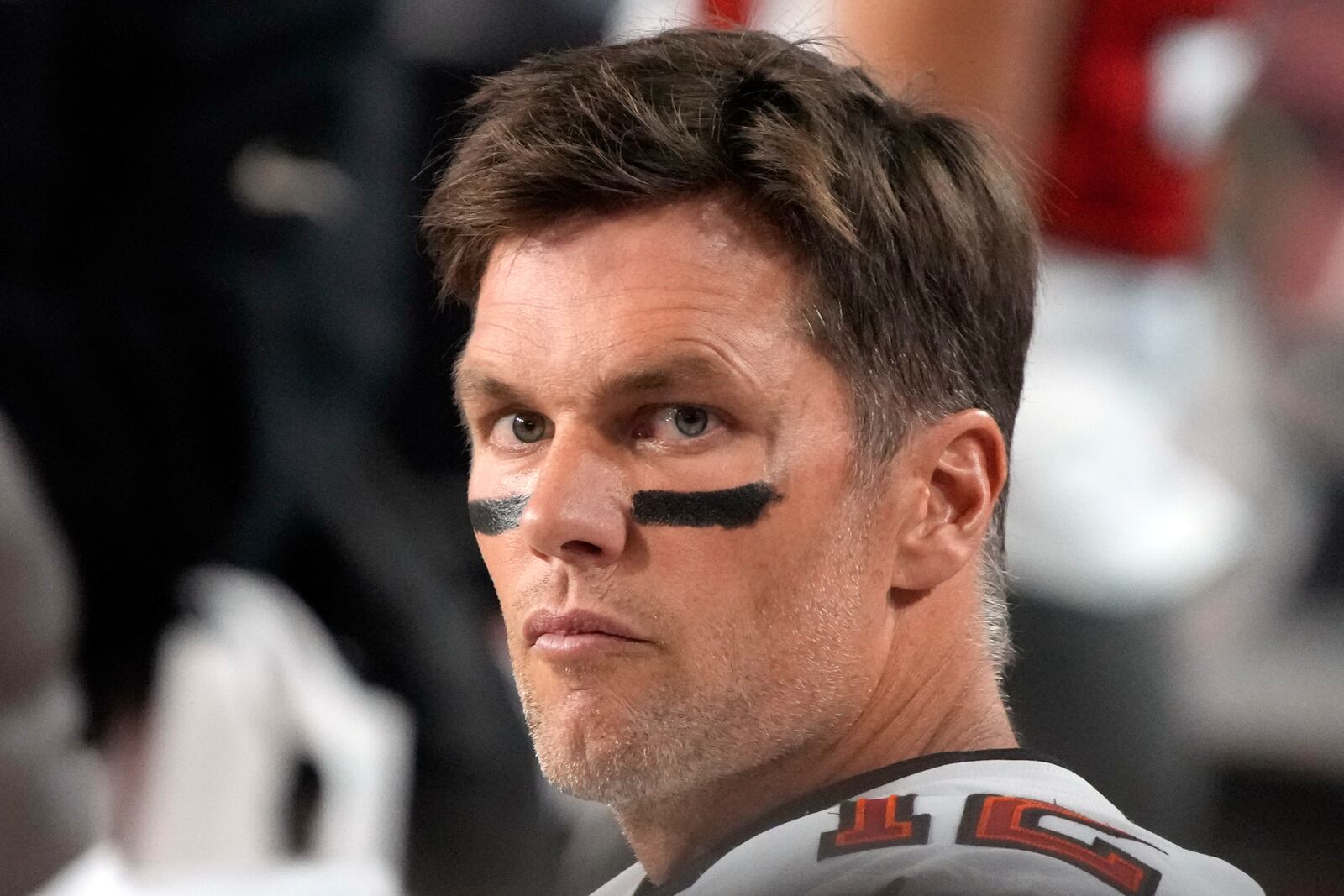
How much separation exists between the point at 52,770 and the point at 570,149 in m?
1.26

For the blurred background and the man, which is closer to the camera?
the man

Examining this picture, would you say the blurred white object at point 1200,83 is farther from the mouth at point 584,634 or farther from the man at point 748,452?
the mouth at point 584,634

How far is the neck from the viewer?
3.06ft

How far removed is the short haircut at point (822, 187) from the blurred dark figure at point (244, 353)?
4.03 feet

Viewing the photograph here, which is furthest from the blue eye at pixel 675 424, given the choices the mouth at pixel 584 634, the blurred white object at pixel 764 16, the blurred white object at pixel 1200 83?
the blurred white object at pixel 1200 83

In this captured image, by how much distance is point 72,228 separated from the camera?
233 centimetres

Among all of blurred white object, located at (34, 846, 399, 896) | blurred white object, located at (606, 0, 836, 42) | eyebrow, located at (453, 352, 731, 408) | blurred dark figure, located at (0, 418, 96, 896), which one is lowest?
blurred white object, located at (34, 846, 399, 896)

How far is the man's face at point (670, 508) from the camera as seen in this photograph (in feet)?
2.91

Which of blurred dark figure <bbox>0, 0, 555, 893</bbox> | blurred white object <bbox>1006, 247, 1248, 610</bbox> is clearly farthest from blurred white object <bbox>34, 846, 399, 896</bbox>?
blurred white object <bbox>1006, 247, 1248, 610</bbox>

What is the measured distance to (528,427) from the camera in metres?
0.94

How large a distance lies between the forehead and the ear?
0.10 meters

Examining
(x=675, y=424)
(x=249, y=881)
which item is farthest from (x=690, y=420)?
(x=249, y=881)

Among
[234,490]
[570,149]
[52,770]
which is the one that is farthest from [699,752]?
[234,490]

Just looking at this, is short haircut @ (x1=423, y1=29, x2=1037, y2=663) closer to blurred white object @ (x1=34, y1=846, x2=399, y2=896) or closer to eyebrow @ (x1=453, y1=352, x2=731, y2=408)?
eyebrow @ (x1=453, y1=352, x2=731, y2=408)
